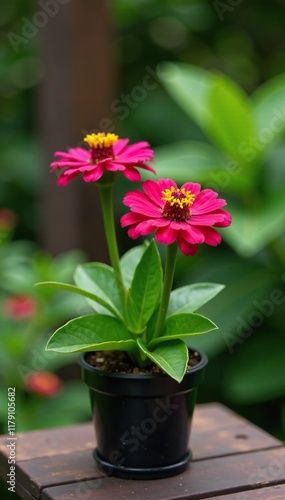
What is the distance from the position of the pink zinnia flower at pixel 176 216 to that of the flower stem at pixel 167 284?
0.12 feet

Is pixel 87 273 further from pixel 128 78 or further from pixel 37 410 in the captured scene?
pixel 128 78

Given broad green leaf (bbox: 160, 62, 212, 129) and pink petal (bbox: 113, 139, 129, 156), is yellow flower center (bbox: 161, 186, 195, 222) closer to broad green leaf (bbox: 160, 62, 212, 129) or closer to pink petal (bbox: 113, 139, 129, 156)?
pink petal (bbox: 113, 139, 129, 156)

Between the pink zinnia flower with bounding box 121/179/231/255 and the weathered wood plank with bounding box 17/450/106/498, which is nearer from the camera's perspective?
the pink zinnia flower with bounding box 121/179/231/255

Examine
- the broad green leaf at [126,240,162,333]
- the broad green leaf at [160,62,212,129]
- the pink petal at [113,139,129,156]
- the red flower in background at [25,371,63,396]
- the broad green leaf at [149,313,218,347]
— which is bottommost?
the red flower in background at [25,371,63,396]

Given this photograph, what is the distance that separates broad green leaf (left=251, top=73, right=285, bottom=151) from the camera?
7.58ft

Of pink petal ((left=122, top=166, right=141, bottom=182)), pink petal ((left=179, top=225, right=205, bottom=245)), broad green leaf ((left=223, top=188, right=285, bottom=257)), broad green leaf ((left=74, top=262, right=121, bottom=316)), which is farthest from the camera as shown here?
broad green leaf ((left=223, top=188, right=285, bottom=257))

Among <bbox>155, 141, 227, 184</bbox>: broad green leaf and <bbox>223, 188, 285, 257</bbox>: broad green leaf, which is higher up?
<bbox>155, 141, 227, 184</bbox>: broad green leaf

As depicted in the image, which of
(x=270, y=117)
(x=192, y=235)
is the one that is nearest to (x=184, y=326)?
(x=192, y=235)

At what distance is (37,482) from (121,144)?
19.9 inches

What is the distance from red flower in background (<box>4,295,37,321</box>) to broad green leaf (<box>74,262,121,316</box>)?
2.99 feet

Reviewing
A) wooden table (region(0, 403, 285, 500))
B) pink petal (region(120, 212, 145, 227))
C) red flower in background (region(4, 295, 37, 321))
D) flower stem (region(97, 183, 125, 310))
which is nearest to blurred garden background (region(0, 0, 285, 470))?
red flower in background (region(4, 295, 37, 321))

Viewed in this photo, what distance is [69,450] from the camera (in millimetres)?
1384

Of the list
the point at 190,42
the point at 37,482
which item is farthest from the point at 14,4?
the point at 37,482

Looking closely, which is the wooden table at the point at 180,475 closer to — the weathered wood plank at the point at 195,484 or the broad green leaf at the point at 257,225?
the weathered wood plank at the point at 195,484
